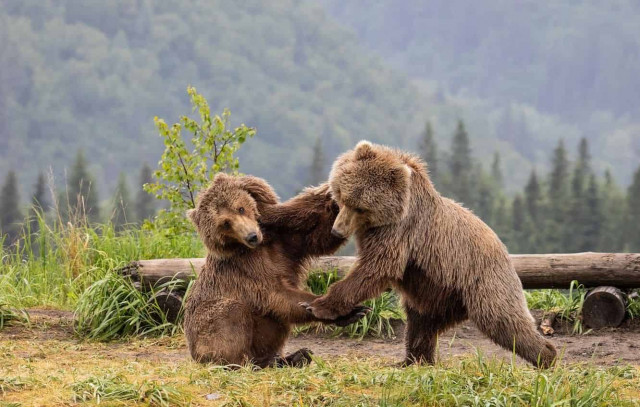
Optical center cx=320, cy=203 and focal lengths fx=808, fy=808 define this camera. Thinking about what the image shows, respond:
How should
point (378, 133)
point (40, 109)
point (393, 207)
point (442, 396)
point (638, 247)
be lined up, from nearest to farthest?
point (442, 396), point (393, 207), point (638, 247), point (40, 109), point (378, 133)

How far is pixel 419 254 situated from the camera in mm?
5164

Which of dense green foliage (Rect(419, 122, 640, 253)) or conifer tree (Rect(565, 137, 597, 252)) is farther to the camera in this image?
dense green foliage (Rect(419, 122, 640, 253))

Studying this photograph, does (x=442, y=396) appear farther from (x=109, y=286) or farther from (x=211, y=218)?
(x=109, y=286)

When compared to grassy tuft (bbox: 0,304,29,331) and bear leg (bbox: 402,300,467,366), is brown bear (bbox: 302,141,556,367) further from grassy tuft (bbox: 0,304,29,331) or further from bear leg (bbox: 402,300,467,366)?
grassy tuft (bbox: 0,304,29,331)

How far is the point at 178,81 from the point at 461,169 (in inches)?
3555

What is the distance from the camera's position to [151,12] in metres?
167

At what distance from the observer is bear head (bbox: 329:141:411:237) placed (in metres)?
4.94

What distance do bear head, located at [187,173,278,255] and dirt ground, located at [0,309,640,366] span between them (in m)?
1.63

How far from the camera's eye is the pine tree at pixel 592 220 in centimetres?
5866

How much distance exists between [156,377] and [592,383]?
7.70 feet

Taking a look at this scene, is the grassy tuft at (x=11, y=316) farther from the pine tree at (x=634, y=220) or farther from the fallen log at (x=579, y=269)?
the pine tree at (x=634, y=220)

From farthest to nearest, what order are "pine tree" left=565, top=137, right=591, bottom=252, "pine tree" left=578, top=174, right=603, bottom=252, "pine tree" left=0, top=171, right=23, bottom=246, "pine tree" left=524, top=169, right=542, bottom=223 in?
"pine tree" left=524, top=169, right=542, bottom=223
"pine tree" left=578, top=174, right=603, bottom=252
"pine tree" left=565, top=137, right=591, bottom=252
"pine tree" left=0, top=171, right=23, bottom=246

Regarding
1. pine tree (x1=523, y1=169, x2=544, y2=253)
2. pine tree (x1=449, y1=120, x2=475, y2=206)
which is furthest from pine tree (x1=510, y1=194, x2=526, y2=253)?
pine tree (x1=449, y1=120, x2=475, y2=206)

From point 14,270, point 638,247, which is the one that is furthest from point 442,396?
point 638,247
